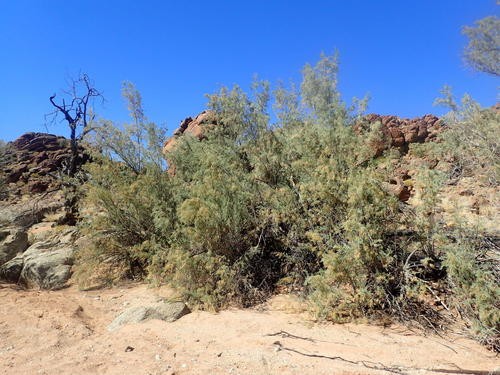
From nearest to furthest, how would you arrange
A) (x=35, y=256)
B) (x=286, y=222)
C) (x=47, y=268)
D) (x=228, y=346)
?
(x=228, y=346)
(x=286, y=222)
(x=47, y=268)
(x=35, y=256)

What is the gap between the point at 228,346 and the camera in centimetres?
431

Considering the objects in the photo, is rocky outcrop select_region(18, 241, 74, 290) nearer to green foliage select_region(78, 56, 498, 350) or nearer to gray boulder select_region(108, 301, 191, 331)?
green foliage select_region(78, 56, 498, 350)

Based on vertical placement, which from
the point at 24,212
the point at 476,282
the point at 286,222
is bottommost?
the point at 476,282

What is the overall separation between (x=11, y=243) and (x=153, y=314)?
5.77 meters

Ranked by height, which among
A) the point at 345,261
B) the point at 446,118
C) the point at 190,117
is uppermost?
the point at 190,117

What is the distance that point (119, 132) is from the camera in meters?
12.7

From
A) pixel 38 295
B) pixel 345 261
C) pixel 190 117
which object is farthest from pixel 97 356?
pixel 190 117

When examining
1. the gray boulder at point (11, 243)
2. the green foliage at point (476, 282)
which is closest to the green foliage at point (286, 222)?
the green foliage at point (476, 282)

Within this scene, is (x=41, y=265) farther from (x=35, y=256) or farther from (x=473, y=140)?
(x=473, y=140)

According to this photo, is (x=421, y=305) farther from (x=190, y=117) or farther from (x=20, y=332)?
(x=190, y=117)

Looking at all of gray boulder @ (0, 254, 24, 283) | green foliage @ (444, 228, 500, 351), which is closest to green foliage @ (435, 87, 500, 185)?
green foliage @ (444, 228, 500, 351)

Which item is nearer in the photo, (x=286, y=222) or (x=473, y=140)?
(x=286, y=222)

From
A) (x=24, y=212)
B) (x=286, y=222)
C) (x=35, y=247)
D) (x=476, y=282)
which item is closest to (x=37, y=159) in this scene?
(x=24, y=212)

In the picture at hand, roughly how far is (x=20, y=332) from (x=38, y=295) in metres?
1.98
